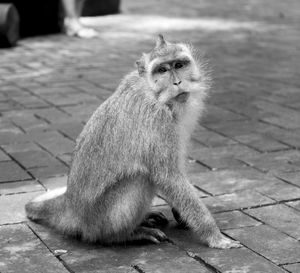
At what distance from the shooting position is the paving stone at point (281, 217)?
4332mm

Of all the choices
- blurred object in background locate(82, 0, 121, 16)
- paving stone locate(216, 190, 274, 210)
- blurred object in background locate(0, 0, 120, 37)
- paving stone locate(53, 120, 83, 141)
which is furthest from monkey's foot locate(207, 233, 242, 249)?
blurred object in background locate(82, 0, 121, 16)

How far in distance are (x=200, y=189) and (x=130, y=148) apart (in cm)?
112

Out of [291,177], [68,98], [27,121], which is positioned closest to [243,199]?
[291,177]

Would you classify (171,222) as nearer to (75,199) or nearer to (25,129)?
(75,199)

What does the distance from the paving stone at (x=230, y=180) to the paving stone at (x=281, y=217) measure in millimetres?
421

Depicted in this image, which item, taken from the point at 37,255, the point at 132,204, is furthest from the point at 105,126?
the point at 37,255

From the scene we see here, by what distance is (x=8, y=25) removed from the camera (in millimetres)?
10789

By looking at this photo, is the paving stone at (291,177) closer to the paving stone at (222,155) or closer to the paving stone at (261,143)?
the paving stone at (222,155)

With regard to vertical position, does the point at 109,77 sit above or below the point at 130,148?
below

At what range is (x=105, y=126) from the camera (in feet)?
13.6

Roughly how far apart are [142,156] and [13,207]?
1.14 meters

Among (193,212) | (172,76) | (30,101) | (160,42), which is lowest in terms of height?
(30,101)

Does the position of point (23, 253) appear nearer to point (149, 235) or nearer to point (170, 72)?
point (149, 235)

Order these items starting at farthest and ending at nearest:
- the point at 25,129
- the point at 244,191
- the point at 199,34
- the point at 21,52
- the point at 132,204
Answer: the point at 199,34 < the point at 21,52 < the point at 25,129 < the point at 244,191 < the point at 132,204
